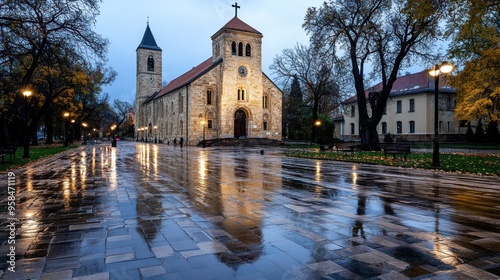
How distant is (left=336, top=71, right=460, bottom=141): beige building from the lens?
47.0 metres

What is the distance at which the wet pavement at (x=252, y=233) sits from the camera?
12.1 ft

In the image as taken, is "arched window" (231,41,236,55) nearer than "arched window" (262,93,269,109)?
Yes

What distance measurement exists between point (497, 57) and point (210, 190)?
2444cm

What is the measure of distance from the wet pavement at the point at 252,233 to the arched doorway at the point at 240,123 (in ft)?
150

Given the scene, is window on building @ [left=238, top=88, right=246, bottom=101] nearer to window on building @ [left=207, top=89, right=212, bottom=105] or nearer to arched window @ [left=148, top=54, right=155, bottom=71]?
window on building @ [left=207, top=89, right=212, bottom=105]

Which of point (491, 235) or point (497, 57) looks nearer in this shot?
point (491, 235)

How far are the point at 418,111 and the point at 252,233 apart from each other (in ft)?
162

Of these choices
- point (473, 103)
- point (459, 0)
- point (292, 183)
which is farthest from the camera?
point (473, 103)

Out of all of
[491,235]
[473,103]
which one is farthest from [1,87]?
[473,103]

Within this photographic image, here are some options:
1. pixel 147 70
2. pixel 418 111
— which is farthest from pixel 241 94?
pixel 147 70

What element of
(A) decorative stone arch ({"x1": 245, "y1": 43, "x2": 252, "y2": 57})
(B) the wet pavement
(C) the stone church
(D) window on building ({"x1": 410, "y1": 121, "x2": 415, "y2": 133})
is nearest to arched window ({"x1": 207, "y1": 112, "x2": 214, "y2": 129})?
(C) the stone church

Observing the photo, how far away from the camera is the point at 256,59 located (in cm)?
5538

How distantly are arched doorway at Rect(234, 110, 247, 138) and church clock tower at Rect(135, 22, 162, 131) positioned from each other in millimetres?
38409

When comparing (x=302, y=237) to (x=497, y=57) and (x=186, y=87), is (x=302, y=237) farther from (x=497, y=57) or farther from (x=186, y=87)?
(x=186, y=87)
